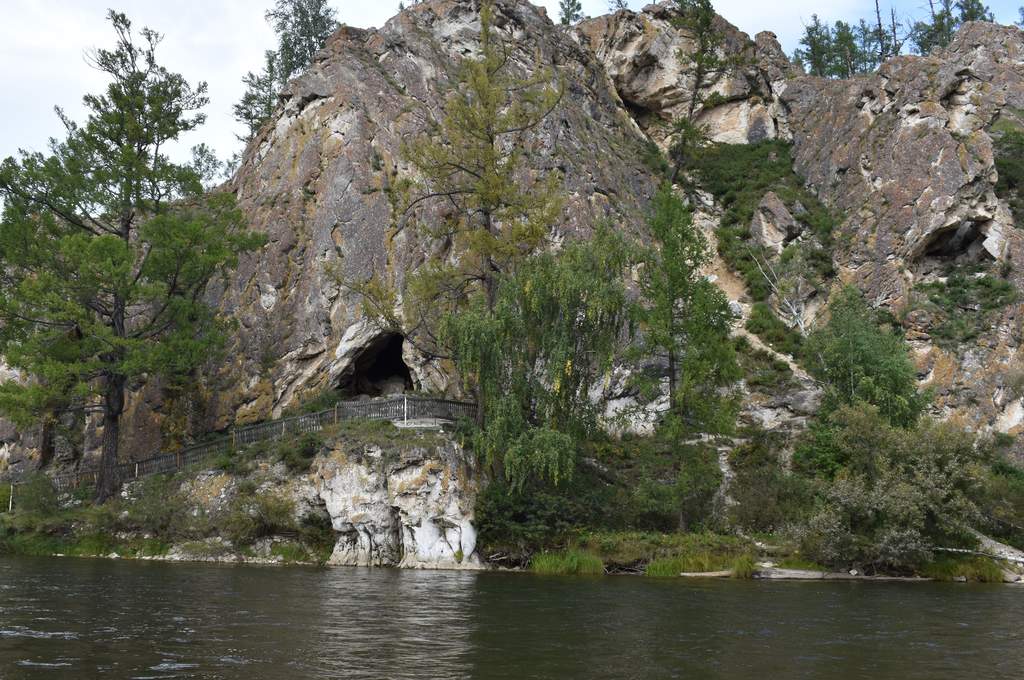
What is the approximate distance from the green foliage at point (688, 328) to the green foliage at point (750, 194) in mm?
17745

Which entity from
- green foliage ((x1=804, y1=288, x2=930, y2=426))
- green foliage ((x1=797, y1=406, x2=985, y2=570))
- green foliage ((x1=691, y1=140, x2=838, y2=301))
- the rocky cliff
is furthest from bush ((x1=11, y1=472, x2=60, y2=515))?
green foliage ((x1=691, y1=140, x2=838, y2=301))

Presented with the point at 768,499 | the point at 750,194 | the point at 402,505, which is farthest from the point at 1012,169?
the point at 402,505

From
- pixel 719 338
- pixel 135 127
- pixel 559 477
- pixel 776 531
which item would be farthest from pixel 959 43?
pixel 135 127

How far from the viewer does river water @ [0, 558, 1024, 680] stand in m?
10.6

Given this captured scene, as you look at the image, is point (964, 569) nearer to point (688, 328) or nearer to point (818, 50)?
point (688, 328)

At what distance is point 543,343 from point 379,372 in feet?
55.6

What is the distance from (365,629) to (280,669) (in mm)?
3614

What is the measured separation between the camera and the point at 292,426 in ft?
113

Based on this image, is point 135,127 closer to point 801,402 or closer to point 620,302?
point 620,302

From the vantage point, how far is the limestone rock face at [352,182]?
40.9m

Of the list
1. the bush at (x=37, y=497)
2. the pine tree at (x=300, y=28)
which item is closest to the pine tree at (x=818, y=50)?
the pine tree at (x=300, y=28)

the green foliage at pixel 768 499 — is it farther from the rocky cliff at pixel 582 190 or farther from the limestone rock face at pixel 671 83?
the limestone rock face at pixel 671 83

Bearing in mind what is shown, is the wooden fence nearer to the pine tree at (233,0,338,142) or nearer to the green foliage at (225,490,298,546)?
the green foliage at (225,490,298,546)

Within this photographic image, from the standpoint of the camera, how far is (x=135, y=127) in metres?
38.9
